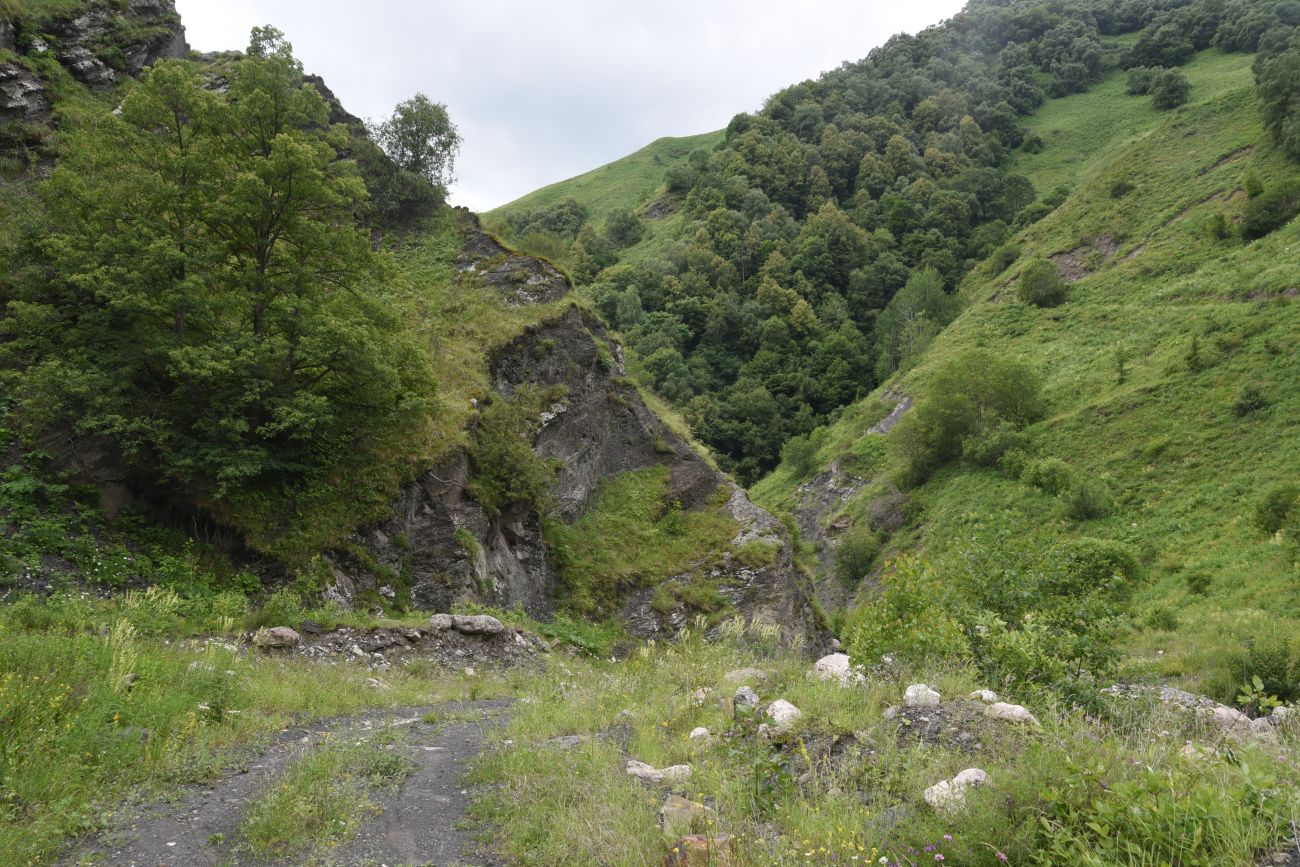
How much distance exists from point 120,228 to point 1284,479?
1739 inches

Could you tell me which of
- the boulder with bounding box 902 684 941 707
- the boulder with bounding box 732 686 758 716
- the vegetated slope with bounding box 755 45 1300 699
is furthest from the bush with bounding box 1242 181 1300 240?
the boulder with bounding box 732 686 758 716

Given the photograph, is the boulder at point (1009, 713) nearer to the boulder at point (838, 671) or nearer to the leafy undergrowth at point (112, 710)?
the boulder at point (838, 671)

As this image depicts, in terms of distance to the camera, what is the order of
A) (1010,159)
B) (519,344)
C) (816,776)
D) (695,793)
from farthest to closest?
1. (1010,159)
2. (519,344)
3. (695,793)
4. (816,776)

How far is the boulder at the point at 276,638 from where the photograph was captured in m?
11.5

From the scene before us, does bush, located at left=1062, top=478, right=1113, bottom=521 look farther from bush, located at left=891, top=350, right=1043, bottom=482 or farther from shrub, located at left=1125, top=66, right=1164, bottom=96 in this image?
shrub, located at left=1125, top=66, right=1164, bottom=96

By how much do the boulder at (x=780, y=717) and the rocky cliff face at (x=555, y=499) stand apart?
40.0ft

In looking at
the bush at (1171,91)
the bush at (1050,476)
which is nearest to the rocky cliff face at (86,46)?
the bush at (1050,476)

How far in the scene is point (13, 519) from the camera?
38.9 feet

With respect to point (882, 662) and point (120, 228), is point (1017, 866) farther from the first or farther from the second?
point (120, 228)

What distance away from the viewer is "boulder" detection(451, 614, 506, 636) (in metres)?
15.0

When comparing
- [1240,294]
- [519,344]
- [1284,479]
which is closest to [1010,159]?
[1240,294]

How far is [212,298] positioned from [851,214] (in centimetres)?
10157

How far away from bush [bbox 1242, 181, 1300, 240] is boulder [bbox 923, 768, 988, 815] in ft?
213

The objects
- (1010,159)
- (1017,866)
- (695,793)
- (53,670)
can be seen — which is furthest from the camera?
(1010,159)
